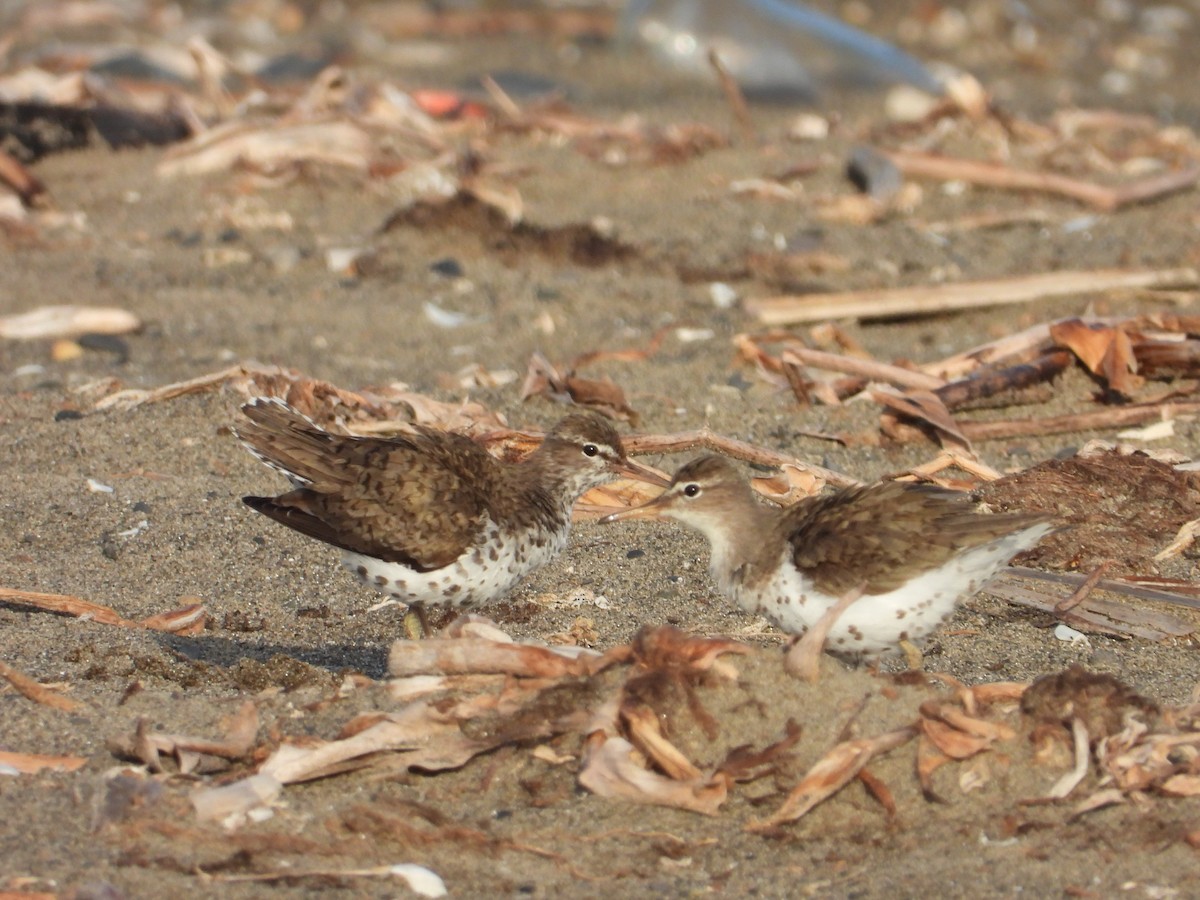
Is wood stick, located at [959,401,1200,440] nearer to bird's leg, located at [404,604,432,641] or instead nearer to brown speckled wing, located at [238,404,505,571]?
brown speckled wing, located at [238,404,505,571]

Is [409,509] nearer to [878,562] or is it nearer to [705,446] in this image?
[878,562]

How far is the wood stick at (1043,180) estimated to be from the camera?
12406 millimetres

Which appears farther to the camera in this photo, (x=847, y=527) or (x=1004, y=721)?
(x=847, y=527)

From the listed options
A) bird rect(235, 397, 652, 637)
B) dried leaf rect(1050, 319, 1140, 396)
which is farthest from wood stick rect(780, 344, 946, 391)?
bird rect(235, 397, 652, 637)

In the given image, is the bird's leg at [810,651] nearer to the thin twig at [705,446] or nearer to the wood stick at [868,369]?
the thin twig at [705,446]

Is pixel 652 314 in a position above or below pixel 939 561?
below

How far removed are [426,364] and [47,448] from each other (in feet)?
8.07

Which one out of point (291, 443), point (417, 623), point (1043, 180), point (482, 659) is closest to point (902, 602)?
point (482, 659)

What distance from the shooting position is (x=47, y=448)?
784 cm

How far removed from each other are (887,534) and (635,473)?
1.80 metres

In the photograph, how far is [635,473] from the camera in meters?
6.89

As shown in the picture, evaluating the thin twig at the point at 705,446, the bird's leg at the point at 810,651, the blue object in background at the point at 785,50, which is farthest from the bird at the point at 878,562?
the blue object in background at the point at 785,50

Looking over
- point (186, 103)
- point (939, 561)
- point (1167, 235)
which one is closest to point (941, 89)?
point (1167, 235)

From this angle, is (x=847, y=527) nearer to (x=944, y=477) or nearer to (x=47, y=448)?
(x=944, y=477)
